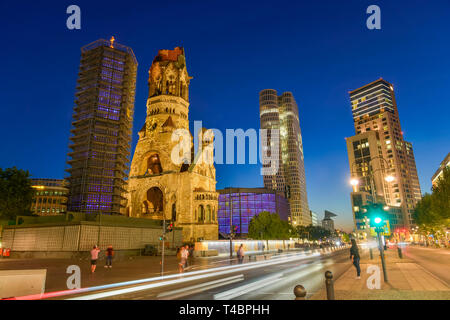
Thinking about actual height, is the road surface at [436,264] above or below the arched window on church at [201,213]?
below

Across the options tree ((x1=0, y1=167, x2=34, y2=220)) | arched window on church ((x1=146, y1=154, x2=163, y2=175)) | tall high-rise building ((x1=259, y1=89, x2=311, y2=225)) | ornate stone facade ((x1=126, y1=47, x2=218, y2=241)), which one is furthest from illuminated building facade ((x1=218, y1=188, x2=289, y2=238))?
tree ((x1=0, y1=167, x2=34, y2=220))

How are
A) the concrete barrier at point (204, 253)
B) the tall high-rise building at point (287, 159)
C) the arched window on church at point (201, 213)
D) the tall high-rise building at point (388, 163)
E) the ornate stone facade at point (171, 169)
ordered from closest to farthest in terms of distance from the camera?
1. the concrete barrier at point (204, 253)
2. the ornate stone facade at point (171, 169)
3. the arched window on church at point (201, 213)
4. the tall high-rise building at point (388, 163)
5. the tall high-rise building at point (287, 159)

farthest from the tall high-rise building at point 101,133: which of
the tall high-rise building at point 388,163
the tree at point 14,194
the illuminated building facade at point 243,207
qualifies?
the tall high-rise building at point 388,163

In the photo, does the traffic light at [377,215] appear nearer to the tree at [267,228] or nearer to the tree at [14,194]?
the tree at [14,194]

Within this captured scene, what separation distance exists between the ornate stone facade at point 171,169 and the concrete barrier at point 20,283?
45621mm

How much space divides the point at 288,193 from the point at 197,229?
34285 millimetres

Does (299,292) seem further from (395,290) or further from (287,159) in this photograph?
(287,159)

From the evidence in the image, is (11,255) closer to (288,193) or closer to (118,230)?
(118,230)

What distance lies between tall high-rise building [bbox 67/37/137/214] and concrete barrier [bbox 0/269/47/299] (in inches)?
2161

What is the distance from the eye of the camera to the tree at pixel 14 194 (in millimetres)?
43169

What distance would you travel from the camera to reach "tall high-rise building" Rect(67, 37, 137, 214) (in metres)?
62.2

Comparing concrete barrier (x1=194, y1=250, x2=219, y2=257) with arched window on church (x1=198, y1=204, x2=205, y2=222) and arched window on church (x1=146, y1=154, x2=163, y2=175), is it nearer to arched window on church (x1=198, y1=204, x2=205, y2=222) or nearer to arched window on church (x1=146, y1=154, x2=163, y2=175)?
arched window on church (x1=198, y1=204, x2=205, y2=222)
